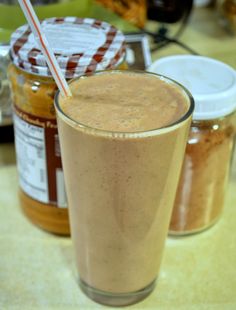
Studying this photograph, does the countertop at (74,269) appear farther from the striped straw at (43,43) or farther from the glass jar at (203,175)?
the striped straw at (43,43)

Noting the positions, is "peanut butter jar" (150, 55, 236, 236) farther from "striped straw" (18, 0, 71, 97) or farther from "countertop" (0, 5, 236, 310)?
"striped straw" (18, 0, 71, 97)

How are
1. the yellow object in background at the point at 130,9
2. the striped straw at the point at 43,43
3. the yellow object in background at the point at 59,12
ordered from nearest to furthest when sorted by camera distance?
the striped straw at the point at 43,43 → the yellow object in background at the point at 59,12 → the yellow object in background at the point at 130,9

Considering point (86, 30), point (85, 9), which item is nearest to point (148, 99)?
point (86, 30)

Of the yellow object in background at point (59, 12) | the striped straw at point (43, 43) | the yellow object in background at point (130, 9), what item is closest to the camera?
the striped straw at point (43, 43)

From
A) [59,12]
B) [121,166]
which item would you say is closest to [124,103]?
[121,166]

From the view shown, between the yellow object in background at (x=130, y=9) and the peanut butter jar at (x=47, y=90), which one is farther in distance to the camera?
the yellow object in background at (x=130, y=9)

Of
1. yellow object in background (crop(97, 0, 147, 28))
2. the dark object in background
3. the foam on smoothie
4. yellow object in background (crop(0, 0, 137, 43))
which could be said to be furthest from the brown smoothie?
the dark object in background

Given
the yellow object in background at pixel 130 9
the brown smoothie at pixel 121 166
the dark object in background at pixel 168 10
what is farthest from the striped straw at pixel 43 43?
the dark object in background at pixel 168 10
